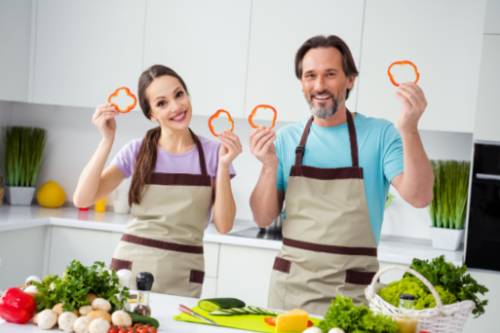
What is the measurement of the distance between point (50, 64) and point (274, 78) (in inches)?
53.1

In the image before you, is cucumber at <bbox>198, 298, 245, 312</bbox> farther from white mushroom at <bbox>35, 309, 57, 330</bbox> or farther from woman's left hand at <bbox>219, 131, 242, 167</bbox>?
woman's left hand at <bbox>219, 131, 242, 167</bbox>

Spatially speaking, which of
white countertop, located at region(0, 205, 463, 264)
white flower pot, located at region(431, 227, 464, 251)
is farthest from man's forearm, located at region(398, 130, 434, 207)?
white flower pot, located at region(431, 227, 464, 251)

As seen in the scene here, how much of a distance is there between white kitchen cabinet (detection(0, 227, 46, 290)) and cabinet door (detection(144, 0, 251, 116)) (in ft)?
3.60

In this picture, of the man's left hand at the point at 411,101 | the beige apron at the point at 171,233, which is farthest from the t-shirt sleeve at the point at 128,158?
the man's left hand at the point at 411,101

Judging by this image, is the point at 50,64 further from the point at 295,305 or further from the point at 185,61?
the point at 295,305

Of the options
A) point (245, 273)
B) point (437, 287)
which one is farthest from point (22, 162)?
point (437, 287)

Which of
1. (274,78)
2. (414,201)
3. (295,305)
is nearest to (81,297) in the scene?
(295,305)

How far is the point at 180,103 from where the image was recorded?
244cm

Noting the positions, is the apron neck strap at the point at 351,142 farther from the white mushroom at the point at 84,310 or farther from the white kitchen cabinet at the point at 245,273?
the white kitchen cabinet at the point at 245,273

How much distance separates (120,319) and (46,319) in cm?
19

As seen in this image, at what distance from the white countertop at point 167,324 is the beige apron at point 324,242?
38 cm

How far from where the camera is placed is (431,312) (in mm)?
1671

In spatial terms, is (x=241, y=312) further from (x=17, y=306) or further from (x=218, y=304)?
(x=17, y=306)

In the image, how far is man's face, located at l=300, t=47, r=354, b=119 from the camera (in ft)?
7.70
